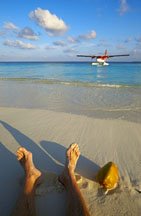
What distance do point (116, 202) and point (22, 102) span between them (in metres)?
5.31

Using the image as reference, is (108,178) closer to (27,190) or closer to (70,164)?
(70,164)

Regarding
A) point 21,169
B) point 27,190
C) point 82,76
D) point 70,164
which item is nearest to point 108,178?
point 70,164

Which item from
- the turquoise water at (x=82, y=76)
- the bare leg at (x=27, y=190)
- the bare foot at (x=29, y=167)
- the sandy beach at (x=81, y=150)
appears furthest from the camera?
the turquoise water at (x=82, y=76)

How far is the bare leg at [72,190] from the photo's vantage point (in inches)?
74.4

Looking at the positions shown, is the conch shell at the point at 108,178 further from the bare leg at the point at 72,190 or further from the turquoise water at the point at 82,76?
the turquoise water at the point at 82,76

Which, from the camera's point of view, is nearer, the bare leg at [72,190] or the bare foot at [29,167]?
Answer: the bare leg at [72,190]

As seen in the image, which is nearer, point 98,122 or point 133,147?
point 133,147

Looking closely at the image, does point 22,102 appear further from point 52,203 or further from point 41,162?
point 52,203

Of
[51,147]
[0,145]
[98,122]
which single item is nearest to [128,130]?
[98,122]

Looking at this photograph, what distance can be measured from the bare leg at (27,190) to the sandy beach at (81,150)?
0.58 ft

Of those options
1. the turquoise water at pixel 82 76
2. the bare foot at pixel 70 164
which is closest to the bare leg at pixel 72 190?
the bare foot at pixel 70 164

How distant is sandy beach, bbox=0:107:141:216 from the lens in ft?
7.55

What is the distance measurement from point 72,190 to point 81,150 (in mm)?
1274

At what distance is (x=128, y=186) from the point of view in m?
2.55
